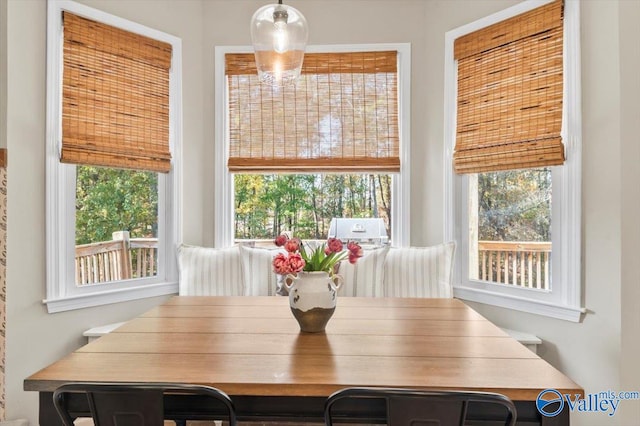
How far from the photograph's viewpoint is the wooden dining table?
1.04 metres

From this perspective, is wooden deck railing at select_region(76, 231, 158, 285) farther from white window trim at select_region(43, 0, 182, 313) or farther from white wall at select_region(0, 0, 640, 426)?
white wall at select_region(0, 0, 640, 426)

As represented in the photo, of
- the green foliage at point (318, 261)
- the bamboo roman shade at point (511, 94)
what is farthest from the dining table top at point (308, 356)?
the bamboo roman shade at point (511, 94)

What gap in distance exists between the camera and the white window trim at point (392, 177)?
286cm

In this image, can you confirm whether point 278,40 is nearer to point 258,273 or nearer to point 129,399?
point 129,399

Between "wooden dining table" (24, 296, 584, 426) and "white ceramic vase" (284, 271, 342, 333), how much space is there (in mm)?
46

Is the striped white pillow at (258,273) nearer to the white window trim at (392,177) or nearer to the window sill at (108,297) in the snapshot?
Answer: the white window trim at (392,177)

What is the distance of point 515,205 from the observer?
8.07 feet

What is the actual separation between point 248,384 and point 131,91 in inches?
86.8

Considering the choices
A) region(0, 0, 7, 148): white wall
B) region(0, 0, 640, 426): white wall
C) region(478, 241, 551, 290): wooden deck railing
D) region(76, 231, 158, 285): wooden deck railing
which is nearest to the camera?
region(0, 0, 640, 426): white wall

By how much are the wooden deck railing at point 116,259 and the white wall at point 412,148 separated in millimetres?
200

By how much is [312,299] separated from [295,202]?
160 cm

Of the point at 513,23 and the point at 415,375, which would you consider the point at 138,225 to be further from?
the point at 513,23

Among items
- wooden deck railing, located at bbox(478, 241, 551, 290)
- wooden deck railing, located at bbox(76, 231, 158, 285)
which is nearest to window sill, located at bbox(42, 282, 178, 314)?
wooden deck railing, located at bbox(76, 231, 158, 285)

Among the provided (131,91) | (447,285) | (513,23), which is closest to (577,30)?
(513,23)
